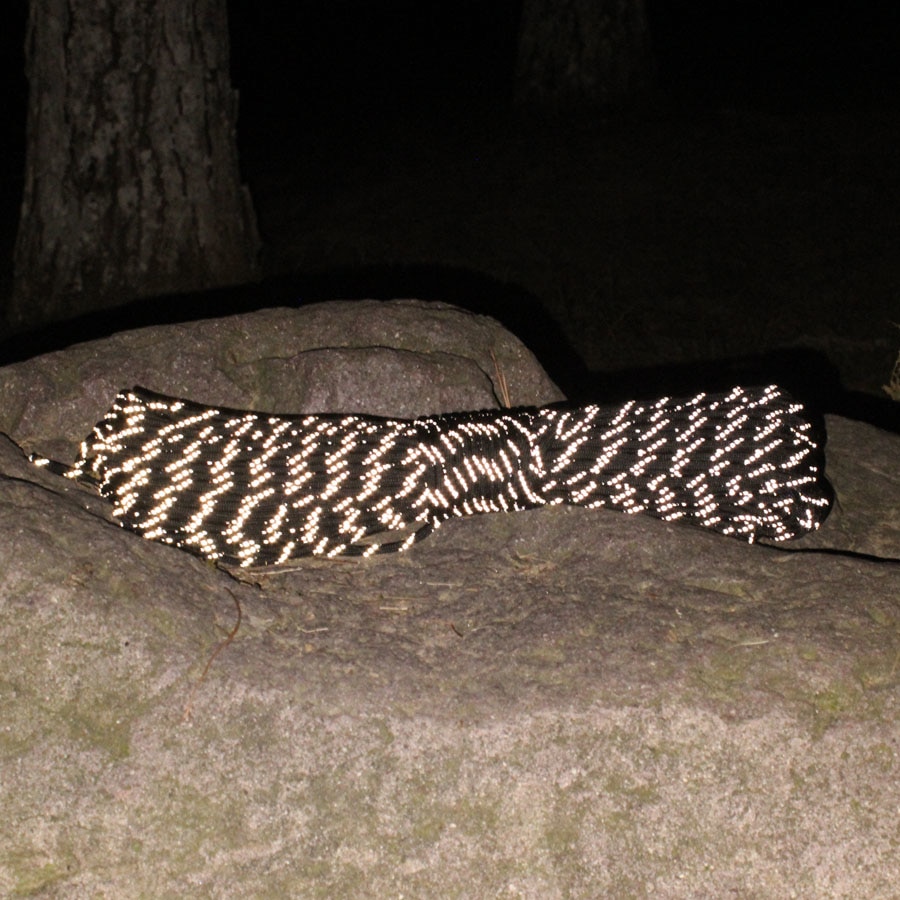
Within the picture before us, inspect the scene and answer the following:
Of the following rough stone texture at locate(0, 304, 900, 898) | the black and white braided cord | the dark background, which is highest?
the black and white braided cord

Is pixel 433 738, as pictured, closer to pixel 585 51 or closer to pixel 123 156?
pixel 123 156

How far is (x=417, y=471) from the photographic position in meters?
2.15

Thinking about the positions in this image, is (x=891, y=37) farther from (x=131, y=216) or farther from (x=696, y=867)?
(x=696, y=867)

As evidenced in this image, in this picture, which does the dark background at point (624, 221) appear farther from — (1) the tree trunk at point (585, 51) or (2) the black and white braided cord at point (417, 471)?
(2) the black and white braided cord at point (417, 471)

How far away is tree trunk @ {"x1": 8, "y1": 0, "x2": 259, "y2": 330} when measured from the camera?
4141mm

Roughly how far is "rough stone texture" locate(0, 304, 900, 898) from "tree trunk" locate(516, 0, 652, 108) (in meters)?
5.43

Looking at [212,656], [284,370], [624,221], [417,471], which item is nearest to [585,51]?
[624,221]

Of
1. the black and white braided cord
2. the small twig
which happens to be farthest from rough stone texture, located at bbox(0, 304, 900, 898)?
the black and white braided cord

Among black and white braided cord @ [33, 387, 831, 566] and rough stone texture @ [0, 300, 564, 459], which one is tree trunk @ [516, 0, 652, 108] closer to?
rough stone texture @ [0, 300, 564, 459]

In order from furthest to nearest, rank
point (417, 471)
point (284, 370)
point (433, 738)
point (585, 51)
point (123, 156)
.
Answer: point (585, 51), point (123, 156), point (284, 370), point (417, 471), point (433, 738)

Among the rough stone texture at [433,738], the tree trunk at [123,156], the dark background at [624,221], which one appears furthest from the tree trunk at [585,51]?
the rough stone texture at [433,738]

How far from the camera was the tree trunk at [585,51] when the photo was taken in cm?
677

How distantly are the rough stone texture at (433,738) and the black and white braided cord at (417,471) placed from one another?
0.19 m

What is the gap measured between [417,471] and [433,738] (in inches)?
24.1
